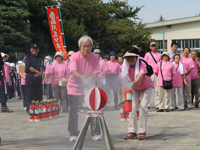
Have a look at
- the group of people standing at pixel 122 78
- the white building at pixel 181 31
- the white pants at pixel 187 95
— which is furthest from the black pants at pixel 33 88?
the white building at pixel 181 31

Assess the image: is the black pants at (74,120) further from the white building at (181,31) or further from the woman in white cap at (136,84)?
the white building at (181,31)

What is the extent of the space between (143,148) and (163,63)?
609 centimetres

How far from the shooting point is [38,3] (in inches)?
1642

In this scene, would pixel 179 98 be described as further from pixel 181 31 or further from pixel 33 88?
pixel 181 31

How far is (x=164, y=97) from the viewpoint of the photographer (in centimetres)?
1228

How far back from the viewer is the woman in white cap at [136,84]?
7125 millimetres

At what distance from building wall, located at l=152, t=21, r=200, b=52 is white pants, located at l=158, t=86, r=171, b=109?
3532 cm

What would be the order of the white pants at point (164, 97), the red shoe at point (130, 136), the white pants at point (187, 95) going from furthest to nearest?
the white pants at point (187, 95) < the white pants at point (164, 97) < the red shoe at point (130, 136)

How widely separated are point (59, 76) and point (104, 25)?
3605cm

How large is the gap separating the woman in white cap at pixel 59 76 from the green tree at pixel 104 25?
3227 cm

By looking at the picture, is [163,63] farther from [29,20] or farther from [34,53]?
[29,20]

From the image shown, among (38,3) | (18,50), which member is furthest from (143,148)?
(38,3)

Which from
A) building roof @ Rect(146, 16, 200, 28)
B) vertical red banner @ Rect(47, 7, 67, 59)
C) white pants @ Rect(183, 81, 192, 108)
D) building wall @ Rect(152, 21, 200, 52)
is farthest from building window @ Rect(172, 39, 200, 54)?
white pants @ Rect(183, 81, 192, 108)

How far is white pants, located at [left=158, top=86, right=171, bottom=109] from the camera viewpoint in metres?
12.1
